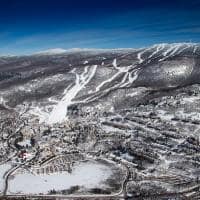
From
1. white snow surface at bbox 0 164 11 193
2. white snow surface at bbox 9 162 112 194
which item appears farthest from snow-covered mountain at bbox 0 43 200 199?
white snow surface at bbox 0 164 11 193

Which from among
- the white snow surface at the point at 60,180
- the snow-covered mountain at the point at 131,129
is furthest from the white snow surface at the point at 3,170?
the snow-covered mountain at the point at 131,129

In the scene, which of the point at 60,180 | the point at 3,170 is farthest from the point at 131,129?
the point at 3,170

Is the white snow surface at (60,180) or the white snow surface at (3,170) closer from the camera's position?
the white snow surface at (60,180)

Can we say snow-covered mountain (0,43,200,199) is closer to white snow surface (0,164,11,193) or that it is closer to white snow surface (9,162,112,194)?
white snow surface (9,162,112,194)

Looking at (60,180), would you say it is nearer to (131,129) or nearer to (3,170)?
(3,170)

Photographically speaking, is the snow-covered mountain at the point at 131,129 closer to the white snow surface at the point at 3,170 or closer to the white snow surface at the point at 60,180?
the white snow surface at the point at 60,180

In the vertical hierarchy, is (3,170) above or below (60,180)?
above

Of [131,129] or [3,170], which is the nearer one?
[3,170]

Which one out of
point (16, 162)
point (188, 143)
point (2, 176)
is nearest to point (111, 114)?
point (188, 143)
